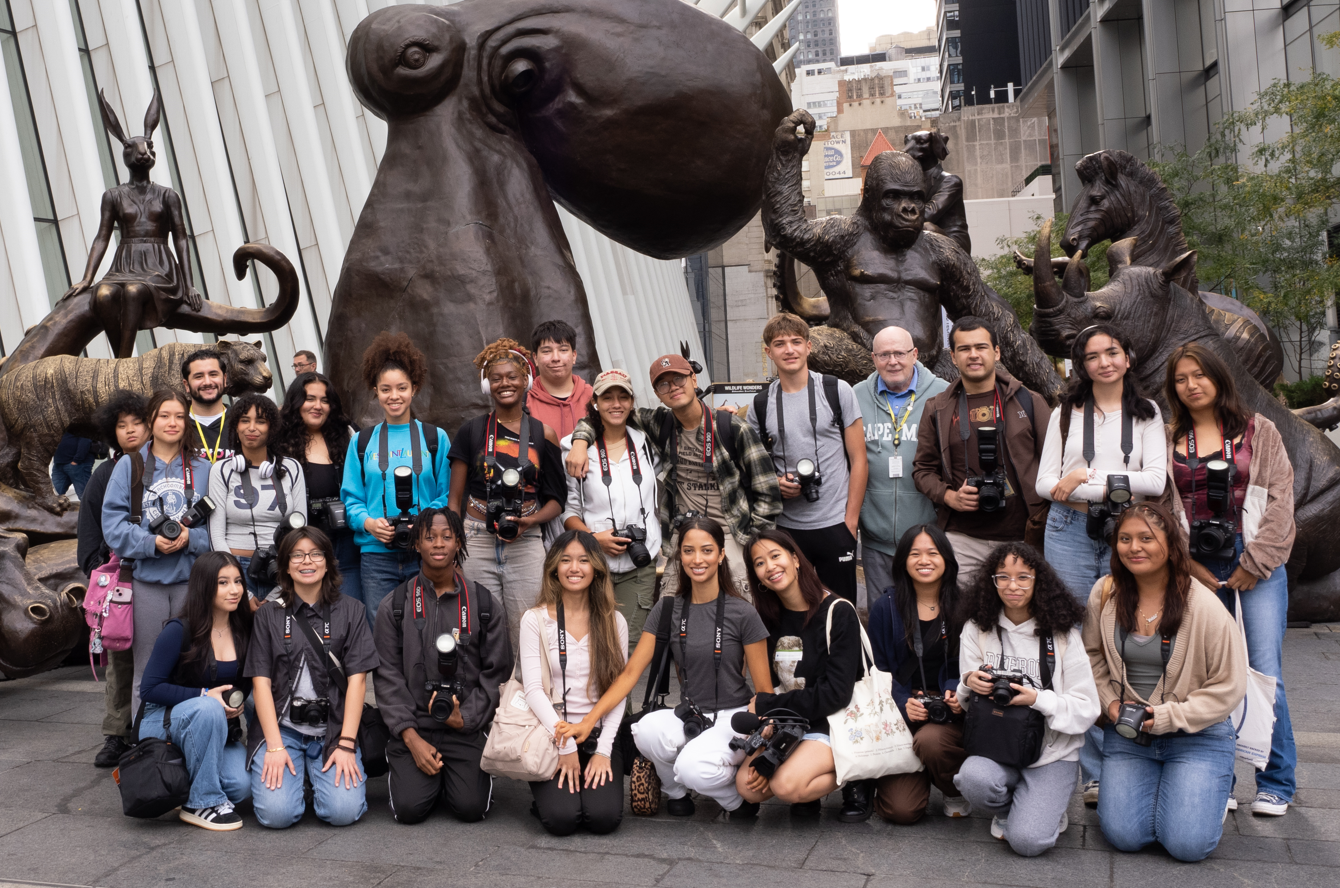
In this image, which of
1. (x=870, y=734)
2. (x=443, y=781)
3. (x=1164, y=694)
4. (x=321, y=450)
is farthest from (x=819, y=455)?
(x=321, y=450)

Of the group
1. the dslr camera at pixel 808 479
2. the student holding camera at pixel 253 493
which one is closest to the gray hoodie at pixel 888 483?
the dslr camera at pixel 808 479

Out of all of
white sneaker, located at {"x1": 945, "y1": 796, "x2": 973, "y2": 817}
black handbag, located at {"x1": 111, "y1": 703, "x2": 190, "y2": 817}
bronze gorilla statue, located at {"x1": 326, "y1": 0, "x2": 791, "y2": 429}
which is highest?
bronze gorilla statue, located at {"x1": 326, "y1": 0, "x2": 791, "y2": 429}

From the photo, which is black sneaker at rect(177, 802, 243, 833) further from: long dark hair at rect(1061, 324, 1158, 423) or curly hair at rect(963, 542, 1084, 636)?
long dark hair at rect(1061, 324, 1158, 423)

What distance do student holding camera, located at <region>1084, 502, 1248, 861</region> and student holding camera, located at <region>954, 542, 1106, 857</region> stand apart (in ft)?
0.41

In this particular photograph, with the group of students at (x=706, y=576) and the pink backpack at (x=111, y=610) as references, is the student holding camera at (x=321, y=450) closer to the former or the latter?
the group of students at (x=706, y=576)

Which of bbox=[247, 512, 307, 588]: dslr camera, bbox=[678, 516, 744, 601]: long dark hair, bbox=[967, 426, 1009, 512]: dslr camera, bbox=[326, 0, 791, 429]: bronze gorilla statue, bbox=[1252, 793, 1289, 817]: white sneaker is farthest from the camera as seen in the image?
bbox=[326, 0, 791, 429]: bronze gorilla statue

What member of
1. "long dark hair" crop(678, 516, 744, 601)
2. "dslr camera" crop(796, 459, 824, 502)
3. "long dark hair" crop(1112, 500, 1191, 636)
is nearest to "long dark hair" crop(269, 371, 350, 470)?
"long dark hair" crop(678, 516, 744, 601)

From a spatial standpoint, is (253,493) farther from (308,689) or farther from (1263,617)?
(1263,617)

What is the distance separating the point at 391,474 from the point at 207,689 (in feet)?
3.48

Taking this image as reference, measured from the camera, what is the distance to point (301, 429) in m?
4.96

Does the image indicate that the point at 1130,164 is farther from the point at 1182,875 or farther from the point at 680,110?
the point at 1182,875

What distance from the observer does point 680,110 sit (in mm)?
6641

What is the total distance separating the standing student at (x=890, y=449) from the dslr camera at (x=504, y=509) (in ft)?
4.69

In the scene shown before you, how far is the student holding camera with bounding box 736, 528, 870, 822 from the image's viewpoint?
155 inches
